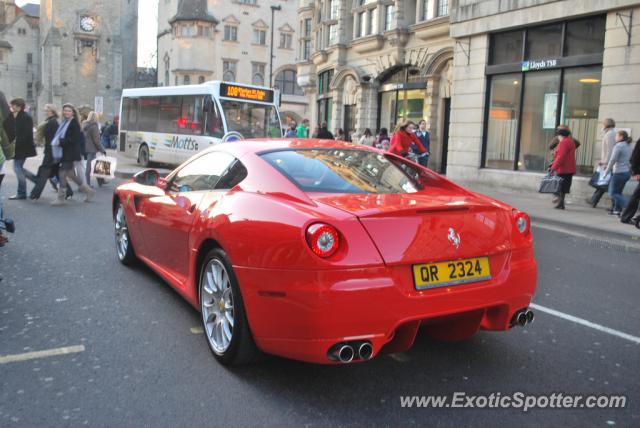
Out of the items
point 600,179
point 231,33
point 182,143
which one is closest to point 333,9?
point 182,143

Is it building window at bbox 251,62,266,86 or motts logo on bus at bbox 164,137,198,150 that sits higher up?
building window at bbox 251,62,266,86

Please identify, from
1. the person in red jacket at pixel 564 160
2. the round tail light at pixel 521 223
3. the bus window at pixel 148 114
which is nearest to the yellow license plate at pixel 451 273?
the round tail light at pixel 521 223

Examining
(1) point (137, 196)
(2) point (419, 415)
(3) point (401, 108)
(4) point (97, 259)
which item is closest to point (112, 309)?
(1) point (137, 196)

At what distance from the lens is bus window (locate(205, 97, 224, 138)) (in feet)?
62.8

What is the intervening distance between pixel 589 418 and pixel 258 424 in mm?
1718

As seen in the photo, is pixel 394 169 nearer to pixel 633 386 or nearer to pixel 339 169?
pixel 339 169

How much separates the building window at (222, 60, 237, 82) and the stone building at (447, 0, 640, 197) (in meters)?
45.9

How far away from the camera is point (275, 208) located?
3574 millimetres

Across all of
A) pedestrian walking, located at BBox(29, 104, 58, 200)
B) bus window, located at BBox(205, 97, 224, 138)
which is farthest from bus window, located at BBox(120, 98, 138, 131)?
pedestrian walking, located at BBox(29, 104, 58, 200)

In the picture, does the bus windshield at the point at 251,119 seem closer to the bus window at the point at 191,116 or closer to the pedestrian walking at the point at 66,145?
the bus window at the point at 191,116

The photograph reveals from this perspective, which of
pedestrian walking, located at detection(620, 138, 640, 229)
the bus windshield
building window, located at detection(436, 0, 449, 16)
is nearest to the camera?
pedestrian walking, located at detection(620, 138, 640, 229)

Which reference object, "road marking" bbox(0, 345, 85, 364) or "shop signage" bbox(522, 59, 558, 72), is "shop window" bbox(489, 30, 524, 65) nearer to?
"shop signage" bbox(522, 59, 558, 72)
